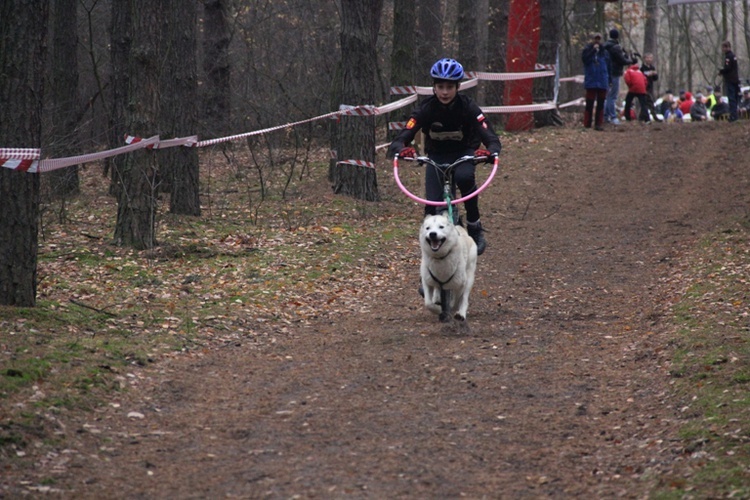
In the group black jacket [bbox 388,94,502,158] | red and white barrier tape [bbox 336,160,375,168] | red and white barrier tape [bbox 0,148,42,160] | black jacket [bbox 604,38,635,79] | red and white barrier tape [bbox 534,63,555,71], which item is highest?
black jacket [bbox 604,38,635,79]

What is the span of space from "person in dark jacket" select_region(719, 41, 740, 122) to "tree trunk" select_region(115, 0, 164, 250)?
58.9 ft

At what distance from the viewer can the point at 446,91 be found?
8.36 m

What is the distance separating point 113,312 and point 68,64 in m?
10.9

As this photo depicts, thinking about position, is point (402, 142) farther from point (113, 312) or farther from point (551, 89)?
point (551, 89)

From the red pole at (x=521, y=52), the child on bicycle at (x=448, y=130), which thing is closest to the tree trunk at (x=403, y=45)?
the red pole at (x=521, y=52)

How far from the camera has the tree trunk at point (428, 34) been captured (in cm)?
2369

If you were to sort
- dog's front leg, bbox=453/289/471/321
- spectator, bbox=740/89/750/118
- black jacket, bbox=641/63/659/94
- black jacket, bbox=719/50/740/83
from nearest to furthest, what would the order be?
1. dog's front leg, bbox=453/289/471/321
2. black jacket, bbox=719/50/740/83
3. black jacket, bbox=641/63/659/94
4. spectator, bbox=740/89/750/118

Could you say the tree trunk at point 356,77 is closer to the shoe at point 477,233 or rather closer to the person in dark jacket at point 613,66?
the shoe at point 477,233

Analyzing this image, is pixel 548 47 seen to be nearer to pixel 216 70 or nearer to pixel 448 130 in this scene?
pixel 216 70

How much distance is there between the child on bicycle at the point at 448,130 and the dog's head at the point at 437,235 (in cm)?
83

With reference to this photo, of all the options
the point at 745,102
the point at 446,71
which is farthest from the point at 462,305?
the point at 745,102

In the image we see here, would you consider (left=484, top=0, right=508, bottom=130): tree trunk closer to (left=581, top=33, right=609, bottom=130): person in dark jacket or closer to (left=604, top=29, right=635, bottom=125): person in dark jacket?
(left=581, top=33, right=609, bottom=130): person in dark jacket

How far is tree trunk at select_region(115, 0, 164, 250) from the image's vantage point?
1078 cm

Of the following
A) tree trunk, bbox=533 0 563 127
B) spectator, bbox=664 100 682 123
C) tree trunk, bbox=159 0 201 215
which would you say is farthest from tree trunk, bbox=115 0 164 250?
spectator, bbox=664 100 682 123
